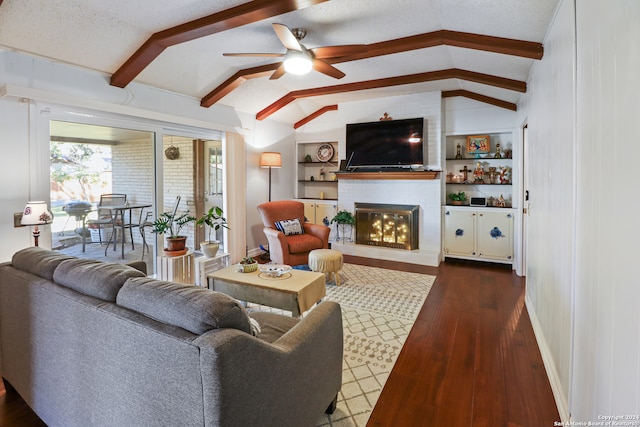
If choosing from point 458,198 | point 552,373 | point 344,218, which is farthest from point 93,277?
point 458,198

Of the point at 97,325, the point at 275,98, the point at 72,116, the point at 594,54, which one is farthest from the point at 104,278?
the point at 275,98

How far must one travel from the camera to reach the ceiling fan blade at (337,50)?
290cm

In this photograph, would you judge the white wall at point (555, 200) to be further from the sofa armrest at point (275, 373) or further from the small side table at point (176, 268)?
the small side table at point (176, 268)

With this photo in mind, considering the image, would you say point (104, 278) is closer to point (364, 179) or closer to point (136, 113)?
point (136, 113)

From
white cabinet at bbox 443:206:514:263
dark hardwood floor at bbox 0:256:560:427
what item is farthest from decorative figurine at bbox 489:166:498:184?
dark hardwood floor at bbox 0:256:560:427

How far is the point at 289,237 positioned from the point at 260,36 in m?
2.48

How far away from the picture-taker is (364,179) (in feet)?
18.5

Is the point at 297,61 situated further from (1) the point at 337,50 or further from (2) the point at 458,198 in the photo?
(2) the point at 458,198

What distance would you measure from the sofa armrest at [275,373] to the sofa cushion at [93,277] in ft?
2.11

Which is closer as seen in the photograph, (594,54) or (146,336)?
(146,336)

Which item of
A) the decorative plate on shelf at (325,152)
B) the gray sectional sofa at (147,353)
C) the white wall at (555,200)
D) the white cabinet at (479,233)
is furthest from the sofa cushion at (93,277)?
the decorative plate on shelf at (325,152)

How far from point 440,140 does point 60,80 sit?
4846mm

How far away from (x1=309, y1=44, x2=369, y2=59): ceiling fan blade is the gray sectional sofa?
7.59 ft

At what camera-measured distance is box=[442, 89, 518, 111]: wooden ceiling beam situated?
185 inches
